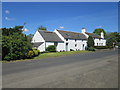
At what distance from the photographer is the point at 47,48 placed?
28.5m

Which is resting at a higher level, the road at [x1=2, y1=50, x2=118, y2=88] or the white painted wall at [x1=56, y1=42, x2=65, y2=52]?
the white painted wall at [x1=56, y1=42, x2=65, y2=52]

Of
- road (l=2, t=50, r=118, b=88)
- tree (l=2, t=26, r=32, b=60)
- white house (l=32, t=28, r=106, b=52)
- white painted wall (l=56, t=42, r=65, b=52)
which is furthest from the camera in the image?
white painted wall (l=56, t=42, r=65, b=52)

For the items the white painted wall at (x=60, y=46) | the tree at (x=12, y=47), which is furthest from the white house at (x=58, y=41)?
the tree at (x=12, y=47)

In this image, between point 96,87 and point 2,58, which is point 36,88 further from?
point 2,58

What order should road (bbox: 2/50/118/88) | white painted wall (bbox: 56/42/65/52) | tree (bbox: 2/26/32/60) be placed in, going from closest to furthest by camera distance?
road (bbox: 2/50/118/88) → tree (bbox: 2/26/32/60) → white painted wall (bbox: 56/42/65/52)

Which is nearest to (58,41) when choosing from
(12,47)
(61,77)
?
(12,47)

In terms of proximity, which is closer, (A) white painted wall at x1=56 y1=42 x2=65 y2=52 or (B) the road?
(B) the road

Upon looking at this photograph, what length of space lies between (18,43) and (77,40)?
88.7 feet

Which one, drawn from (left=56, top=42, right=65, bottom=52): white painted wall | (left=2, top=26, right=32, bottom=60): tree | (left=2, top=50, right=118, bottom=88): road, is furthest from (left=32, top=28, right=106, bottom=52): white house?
(left=2, top=50, right=118, bottom=88): road

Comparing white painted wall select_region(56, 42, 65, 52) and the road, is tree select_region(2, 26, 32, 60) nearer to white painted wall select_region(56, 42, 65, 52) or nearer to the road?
the road

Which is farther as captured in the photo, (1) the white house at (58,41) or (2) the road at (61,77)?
(1) the white house at (58,41)

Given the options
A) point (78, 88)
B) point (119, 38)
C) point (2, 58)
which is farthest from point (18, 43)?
point (119, 38)

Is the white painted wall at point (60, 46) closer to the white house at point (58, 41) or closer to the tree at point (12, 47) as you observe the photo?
the white house at point (58, 41)

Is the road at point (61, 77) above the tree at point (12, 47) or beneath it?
beneath
